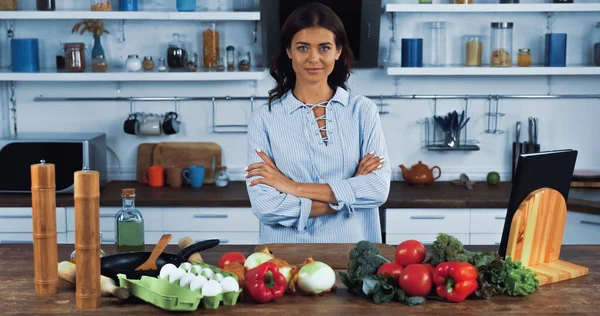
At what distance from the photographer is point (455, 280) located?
1.96 metres

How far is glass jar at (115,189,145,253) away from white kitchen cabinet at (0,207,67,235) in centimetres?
200

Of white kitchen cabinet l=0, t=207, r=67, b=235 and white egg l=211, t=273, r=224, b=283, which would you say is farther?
white kitchen cabinet l=0, t=207, r=67, b=235

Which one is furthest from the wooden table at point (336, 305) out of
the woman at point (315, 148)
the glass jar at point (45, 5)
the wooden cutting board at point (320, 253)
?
the glass jar at point (45, 5)

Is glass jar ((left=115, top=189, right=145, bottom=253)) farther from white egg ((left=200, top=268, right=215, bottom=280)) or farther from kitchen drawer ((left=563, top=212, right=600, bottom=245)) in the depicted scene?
kitchen drawer ((left=563, top=212, right=600, bottom=245))

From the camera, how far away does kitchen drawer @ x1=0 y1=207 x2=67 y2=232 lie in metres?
4.23

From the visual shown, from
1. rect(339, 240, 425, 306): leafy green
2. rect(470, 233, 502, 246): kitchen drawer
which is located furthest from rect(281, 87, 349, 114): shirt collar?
rect(470, 233, 502, 246): kitchen drawer

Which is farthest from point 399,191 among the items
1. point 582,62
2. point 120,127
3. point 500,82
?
point 120,127

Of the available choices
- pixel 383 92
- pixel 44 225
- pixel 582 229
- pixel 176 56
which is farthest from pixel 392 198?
pixel 44 225

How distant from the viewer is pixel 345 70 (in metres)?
2.91

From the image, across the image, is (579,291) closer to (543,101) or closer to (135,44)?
(543,101)

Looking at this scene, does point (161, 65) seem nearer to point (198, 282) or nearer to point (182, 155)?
point (182, 155)

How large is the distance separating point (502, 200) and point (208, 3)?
2.06m

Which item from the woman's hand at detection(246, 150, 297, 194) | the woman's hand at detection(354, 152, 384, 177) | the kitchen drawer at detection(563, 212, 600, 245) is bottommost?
the kitchen drawer at detection(563, 212, 600, 245)

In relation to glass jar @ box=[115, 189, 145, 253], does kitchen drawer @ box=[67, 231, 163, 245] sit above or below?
below
